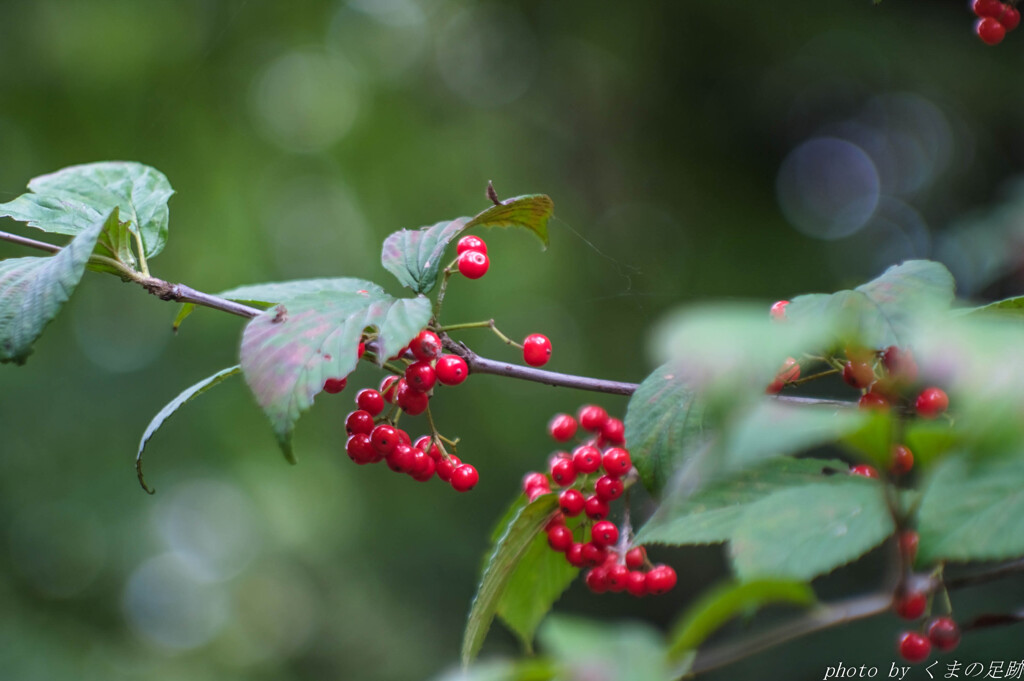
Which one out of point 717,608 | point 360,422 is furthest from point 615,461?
point 717,608

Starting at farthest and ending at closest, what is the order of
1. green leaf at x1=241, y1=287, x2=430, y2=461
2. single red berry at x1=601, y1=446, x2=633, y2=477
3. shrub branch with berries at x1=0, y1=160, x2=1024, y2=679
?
1. single red berry at x1=601, y1=446, x2=633, y2=477
2. green leaf at x1=241, y1=287, x2=430, y2=461
3. shrub branch with berries at x1=0, y1=160, x2=1024, y2=679

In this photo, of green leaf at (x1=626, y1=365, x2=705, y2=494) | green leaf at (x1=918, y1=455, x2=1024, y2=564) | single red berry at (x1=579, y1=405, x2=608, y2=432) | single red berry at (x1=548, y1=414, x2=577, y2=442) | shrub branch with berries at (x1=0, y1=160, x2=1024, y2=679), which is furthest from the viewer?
single red berry at (x1=548, y1=414, x2=577, y2=442)

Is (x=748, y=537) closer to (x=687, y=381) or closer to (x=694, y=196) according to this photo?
(x=687, y=381)

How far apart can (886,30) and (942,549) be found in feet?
10.2

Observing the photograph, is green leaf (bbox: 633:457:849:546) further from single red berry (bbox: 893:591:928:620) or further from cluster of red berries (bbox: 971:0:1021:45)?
cluster of red berries (bbox: 971:0:1021:45)

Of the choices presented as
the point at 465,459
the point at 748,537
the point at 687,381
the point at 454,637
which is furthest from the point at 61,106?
the point at 748,537

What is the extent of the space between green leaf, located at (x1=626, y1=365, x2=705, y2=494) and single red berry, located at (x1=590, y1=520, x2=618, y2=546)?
9.6 inches

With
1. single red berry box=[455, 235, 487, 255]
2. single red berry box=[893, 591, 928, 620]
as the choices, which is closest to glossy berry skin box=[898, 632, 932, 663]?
single red berry box=[893, 591, 928, 620]

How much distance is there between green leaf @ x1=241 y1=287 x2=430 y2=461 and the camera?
69 cm

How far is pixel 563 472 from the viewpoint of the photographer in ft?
3.54

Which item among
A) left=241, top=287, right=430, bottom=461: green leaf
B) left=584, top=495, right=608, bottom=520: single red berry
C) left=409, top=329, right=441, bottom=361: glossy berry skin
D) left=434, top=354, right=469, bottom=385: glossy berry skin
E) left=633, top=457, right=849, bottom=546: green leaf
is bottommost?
left=584, top=495, right=608, bottom=520: single red berry

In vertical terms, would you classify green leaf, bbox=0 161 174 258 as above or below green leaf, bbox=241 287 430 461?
above

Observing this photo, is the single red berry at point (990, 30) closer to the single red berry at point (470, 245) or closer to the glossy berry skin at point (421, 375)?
the single red berry at point (470, 245)

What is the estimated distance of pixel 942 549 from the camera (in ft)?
1.52
